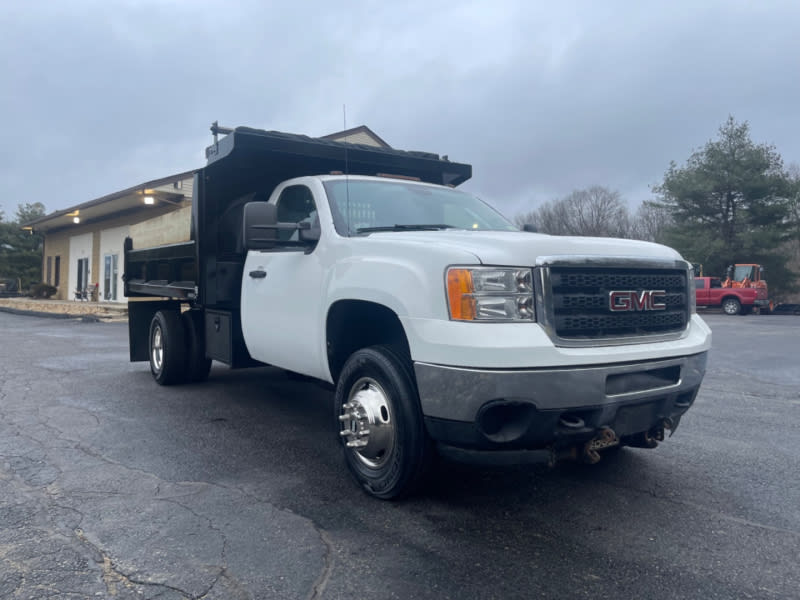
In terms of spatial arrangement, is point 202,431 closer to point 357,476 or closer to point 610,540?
point 357,476

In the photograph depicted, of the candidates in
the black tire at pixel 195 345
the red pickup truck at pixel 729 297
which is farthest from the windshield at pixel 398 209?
the red pickup truck at pixel 729 297

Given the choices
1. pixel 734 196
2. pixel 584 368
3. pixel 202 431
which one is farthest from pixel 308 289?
pixel 734 196

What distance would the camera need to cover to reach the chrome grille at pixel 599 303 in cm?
315

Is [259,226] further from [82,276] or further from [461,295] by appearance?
[82,276]

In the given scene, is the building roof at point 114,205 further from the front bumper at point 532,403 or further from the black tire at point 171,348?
the front bumper at point 532,403

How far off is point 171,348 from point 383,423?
159 inches

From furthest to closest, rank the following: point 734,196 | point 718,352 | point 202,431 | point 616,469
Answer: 1. point 734,196
2. point 718,352
3. point 202,431
4. point 616,469

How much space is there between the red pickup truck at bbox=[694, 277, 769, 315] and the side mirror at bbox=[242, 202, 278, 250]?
2675 centimetres

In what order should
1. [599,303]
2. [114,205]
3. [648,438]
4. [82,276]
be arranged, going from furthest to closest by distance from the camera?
[82,276]
[114,205]
[648,438]
[599,303]

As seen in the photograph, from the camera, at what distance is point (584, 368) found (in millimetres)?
3029

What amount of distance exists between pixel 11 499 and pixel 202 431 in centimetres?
169

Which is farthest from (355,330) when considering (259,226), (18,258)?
(18,258)

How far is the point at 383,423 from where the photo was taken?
3.56 meters

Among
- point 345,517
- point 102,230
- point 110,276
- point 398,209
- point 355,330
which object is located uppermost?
point 102,230
